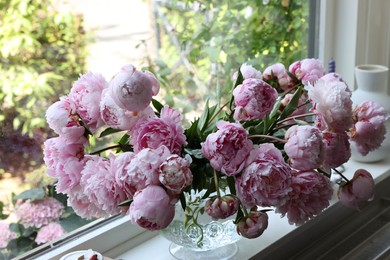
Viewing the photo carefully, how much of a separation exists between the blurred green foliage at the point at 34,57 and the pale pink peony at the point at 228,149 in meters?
0.40

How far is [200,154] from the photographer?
94cm

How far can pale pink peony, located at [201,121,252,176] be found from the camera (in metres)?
0.86

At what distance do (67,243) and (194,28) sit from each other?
0.58m

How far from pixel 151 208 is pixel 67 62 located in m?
0.43

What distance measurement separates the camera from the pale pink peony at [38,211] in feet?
3.72

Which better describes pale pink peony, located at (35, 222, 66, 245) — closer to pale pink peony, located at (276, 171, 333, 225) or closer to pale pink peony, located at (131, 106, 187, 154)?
pale pink peony, located at (131, 106, 187, 154)

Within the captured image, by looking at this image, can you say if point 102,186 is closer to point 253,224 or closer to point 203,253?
point 253,224

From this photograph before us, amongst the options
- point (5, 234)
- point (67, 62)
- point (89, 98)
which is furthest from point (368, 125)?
point (5, 234)

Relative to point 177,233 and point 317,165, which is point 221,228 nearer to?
point 177,233

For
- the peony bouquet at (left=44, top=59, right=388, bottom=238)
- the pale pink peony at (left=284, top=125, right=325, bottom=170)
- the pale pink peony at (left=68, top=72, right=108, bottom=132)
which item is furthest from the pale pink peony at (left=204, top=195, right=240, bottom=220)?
the pale pink peony at (left=68, top=72, right=108, bottom=132)

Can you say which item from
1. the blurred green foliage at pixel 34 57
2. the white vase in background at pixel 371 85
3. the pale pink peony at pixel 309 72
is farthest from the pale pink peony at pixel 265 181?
the white vase in background at pixel 371 85

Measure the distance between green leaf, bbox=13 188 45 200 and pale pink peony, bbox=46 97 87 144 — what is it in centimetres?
29

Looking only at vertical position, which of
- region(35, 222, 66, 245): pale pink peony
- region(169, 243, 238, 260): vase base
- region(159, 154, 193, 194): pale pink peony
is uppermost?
region(159, 154, 193, 194): pale pink peony

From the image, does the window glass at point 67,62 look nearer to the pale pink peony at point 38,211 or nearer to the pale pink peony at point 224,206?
the pale pink peony at point 38,211
